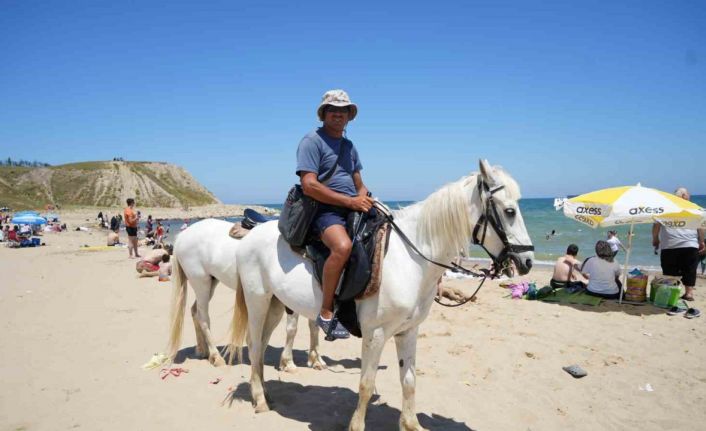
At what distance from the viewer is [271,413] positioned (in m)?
3.81

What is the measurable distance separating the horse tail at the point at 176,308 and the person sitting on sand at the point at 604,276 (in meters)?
8.13

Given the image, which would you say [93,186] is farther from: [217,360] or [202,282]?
[217,360]

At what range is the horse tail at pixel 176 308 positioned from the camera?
4.98 meters

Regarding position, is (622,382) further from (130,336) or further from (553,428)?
(130,336)

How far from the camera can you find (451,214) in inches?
112

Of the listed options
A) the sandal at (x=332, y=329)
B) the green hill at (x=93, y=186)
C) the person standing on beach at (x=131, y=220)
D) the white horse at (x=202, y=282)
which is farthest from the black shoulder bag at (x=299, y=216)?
the green hill at (x=93, y=186)

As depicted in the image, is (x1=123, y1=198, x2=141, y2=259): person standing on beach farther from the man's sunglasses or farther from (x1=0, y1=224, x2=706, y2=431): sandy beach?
the man's sunglasses

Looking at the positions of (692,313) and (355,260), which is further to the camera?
(692,313)

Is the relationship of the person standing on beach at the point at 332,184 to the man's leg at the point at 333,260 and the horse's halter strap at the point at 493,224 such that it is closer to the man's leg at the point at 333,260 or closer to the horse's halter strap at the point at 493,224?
the man's leg at the point at 333,260

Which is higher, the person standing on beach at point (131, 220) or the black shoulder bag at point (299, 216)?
the black shoulder bag at point (299, 216)

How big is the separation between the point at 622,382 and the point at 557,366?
715mm

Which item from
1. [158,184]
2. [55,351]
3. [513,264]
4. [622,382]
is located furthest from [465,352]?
[158,184]

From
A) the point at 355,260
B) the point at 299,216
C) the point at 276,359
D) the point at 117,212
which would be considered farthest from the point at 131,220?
the point at 117,212

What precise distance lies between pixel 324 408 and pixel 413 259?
81.9 inches
